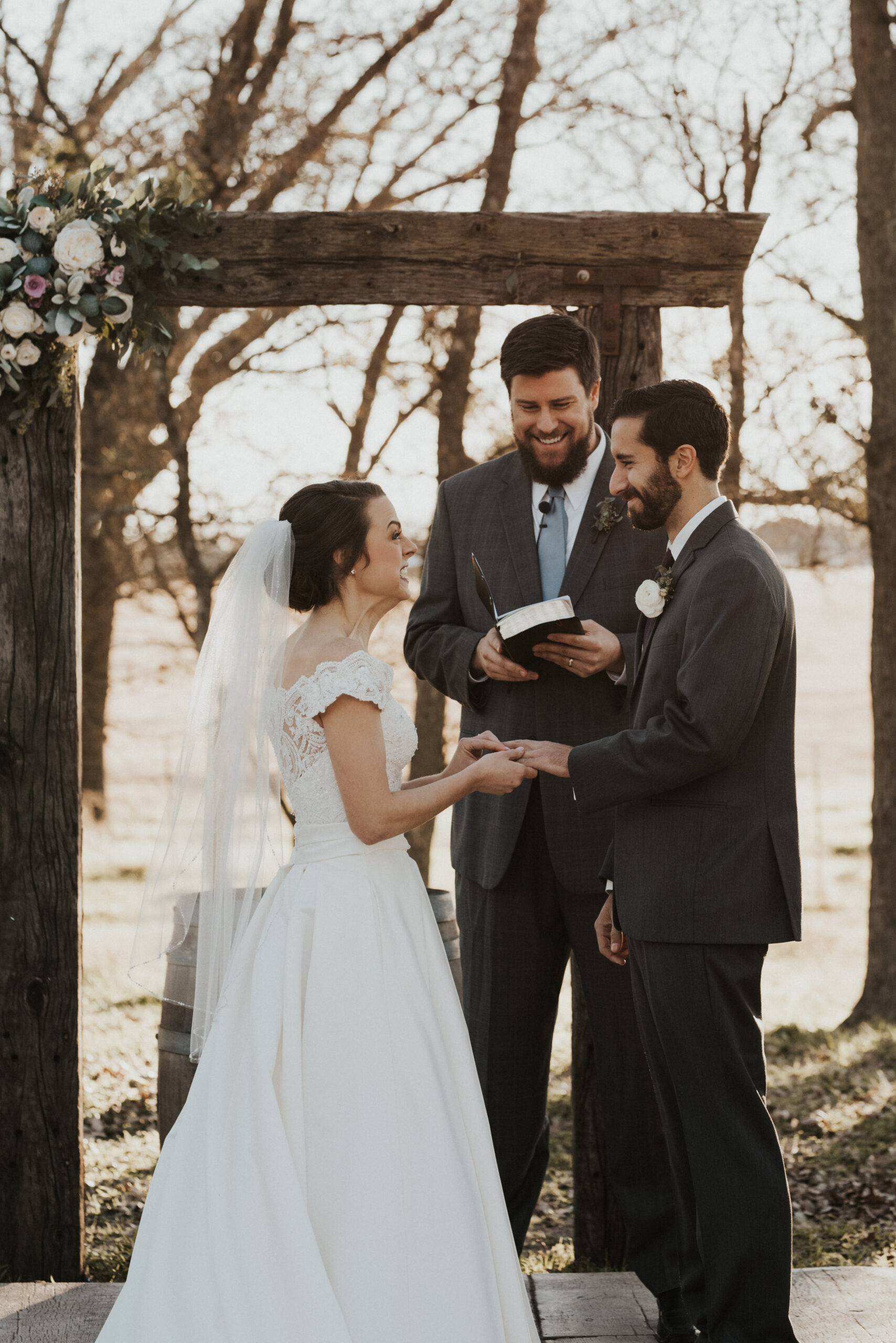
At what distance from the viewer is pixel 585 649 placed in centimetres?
293

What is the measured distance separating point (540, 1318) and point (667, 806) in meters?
1.35

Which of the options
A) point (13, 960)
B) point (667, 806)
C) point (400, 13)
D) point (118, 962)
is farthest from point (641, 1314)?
point (400, 13)

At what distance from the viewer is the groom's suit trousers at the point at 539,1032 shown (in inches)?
122

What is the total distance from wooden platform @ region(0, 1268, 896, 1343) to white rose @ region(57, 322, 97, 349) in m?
2.48

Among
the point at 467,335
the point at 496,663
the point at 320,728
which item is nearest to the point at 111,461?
the point at 467,335

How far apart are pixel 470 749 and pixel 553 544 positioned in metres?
0.67

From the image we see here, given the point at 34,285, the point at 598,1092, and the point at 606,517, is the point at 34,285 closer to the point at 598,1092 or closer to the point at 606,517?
the point at 606,517

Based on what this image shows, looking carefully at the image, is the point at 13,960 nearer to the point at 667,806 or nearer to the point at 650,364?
the point at 667,806

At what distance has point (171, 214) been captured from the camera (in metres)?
3.48

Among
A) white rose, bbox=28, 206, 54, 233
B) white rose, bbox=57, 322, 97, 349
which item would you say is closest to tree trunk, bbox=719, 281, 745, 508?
white rose, bbox=57, 322, 97, 349

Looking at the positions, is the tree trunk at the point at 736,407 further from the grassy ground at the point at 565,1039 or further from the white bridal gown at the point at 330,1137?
the white bridal gown at the point at 330,1137

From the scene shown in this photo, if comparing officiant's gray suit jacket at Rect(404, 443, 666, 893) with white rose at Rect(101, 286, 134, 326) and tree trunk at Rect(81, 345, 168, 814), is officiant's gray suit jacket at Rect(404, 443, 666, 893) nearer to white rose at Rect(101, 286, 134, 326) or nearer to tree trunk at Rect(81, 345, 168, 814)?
white rose at Rect(101, 286, 134, 326)

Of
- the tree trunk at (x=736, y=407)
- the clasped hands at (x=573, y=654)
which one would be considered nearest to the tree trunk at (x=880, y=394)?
the tree trunk at (x=736, y=407)

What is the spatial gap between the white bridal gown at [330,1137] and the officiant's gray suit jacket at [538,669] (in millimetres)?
503
